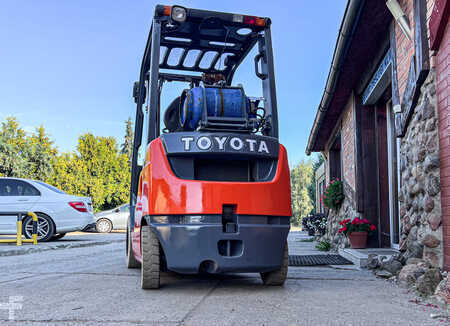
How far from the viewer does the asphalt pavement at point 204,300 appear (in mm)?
3258

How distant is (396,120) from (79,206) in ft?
27.4

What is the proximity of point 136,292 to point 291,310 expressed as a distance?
1572 mm

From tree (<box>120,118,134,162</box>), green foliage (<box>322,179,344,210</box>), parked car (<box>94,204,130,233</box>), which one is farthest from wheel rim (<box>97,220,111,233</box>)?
tree (<box>120,118,134,162</box>)

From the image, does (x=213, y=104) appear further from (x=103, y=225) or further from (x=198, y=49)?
(x=103, y=225)

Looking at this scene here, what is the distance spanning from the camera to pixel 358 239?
8000 millimetres

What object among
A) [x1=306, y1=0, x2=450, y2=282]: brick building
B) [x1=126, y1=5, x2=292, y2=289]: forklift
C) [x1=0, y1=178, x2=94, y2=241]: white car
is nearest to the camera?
[x1=126, y1=5, x2=292, y2=289]: forklift

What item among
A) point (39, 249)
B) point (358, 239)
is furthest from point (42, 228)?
point (358, 239)

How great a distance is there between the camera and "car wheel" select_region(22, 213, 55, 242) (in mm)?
11375

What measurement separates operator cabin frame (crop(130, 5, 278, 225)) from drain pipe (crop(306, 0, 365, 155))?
1729 mm

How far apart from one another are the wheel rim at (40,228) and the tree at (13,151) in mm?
19830

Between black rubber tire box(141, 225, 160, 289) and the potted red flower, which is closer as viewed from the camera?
black rubber tire box(141, 225, 160, 289)

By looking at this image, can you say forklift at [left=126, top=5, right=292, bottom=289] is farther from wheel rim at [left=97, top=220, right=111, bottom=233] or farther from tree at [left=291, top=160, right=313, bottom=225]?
tree at [left=291, top=160, right=313, bottom=225]

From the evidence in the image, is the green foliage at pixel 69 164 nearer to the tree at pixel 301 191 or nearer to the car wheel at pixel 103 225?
the car wheel at pixel 103 225

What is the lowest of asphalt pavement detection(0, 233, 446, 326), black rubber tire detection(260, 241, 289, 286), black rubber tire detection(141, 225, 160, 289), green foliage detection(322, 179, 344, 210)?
asphalt pavement detection(0, 233, 446, 326)
